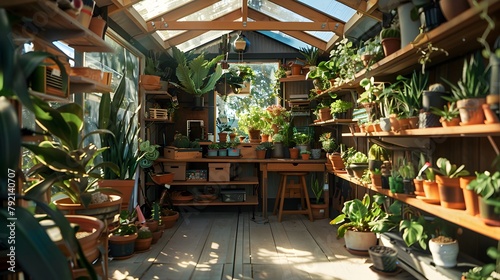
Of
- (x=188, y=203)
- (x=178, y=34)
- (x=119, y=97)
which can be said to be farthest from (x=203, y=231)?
(x=178, y=34)

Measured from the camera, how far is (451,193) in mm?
1870

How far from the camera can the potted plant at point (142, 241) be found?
322 cm

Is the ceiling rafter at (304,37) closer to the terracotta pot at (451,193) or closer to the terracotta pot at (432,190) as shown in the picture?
the terracotta pot at (432,190)

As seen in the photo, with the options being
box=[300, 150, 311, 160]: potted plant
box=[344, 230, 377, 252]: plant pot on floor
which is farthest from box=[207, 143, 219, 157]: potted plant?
box=[344, 230, 377, 252]: plant pot on floor

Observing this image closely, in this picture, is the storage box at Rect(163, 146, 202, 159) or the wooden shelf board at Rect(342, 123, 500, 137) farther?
the storage box at Rect(163, 146, 202, 159)

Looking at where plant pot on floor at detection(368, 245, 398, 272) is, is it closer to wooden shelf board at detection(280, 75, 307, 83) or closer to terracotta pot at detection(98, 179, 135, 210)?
terracotta pot at detection(98, 179, 135, 210)

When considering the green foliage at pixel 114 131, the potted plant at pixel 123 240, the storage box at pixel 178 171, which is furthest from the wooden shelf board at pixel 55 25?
the storage box at pixel 178 171

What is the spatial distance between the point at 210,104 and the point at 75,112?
372 centimetres

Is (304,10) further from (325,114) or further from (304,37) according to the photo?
(325,114)

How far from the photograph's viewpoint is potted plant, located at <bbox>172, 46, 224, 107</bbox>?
4707 mm

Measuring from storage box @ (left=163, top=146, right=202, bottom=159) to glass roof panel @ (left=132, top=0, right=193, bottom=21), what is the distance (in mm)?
1625

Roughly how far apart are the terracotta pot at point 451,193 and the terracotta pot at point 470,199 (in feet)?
0.36

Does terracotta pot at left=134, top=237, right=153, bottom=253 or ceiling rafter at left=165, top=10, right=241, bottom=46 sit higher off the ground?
ceiling rafter at left=165, top=10, right=241, bottom=46

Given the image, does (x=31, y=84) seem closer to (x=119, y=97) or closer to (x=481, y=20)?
(x=119, y=97)
